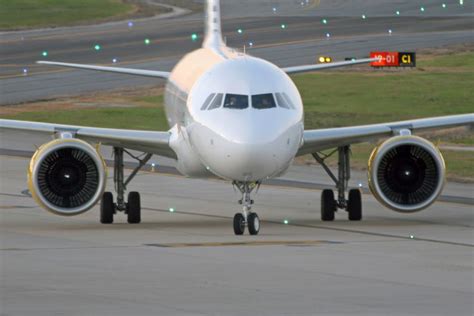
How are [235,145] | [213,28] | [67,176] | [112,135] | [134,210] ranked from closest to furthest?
[235,145] < [67,176] < [112,135] < [134,210] < [213,28]

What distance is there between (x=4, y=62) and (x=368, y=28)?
2290cm

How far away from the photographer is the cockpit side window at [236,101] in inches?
1070

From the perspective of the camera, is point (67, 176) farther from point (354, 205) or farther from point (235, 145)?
point (354, 205)

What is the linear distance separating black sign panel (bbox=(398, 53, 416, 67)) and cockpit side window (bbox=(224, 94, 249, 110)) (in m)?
43.0

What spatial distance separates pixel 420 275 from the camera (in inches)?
876

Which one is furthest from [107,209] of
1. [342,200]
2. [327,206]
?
[342,200]

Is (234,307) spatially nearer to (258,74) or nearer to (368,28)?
(258,74)

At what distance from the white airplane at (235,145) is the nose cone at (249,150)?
0.02 m

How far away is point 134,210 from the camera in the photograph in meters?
30.8

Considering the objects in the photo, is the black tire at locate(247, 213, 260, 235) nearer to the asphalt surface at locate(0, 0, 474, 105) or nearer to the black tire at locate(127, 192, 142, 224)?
the black tire at locate(127, 192, 142, 224)

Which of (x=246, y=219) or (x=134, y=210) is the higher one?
(x=134, y=210)

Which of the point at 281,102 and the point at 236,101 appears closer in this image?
the point at 236,101

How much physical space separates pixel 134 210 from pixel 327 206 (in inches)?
154

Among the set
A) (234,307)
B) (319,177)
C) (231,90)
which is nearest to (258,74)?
(231,90)
